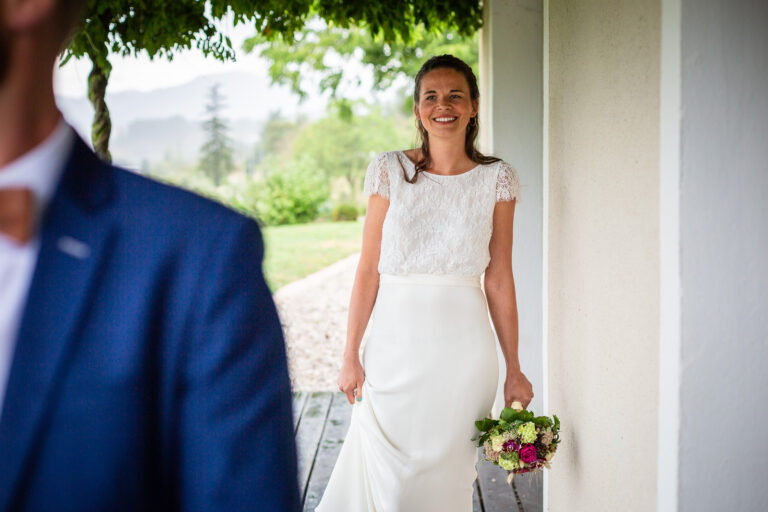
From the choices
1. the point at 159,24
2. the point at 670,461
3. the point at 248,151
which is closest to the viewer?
the point at 670,461

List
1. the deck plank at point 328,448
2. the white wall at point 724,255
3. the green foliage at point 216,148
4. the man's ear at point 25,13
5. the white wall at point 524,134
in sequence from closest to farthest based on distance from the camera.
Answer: the man's ear at point 25,13 < the white wall at point 724,255 < the deck plank at point 328,448 < the white wall at point 524,134 < the green foliage at point 216,148

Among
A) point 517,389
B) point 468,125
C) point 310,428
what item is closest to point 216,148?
point 310,428

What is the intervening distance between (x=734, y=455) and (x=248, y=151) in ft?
129

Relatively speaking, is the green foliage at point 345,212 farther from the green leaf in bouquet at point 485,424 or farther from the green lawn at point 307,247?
the green leaf in bouquet at point 485,424

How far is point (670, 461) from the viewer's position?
5.69 feet

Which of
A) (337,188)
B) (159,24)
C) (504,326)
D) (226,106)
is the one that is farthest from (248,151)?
(504,326)

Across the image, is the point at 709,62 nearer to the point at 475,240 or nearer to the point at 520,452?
the point at 475,240

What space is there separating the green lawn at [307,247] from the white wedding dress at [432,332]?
38.1ft

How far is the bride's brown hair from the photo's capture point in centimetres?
314

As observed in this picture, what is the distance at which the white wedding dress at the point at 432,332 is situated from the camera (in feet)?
9.92

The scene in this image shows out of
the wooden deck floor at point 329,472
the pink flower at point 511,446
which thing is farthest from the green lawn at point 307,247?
the pink flower at point 511,446

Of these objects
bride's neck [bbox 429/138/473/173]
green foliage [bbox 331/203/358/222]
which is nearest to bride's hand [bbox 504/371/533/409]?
bride's neck [bbox 429/138/473/173]

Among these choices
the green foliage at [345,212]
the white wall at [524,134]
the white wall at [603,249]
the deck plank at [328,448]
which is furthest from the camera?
the green foliage at [345,212]

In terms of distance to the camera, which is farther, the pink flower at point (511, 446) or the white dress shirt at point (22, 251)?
the pink flower at point (511, 446)
